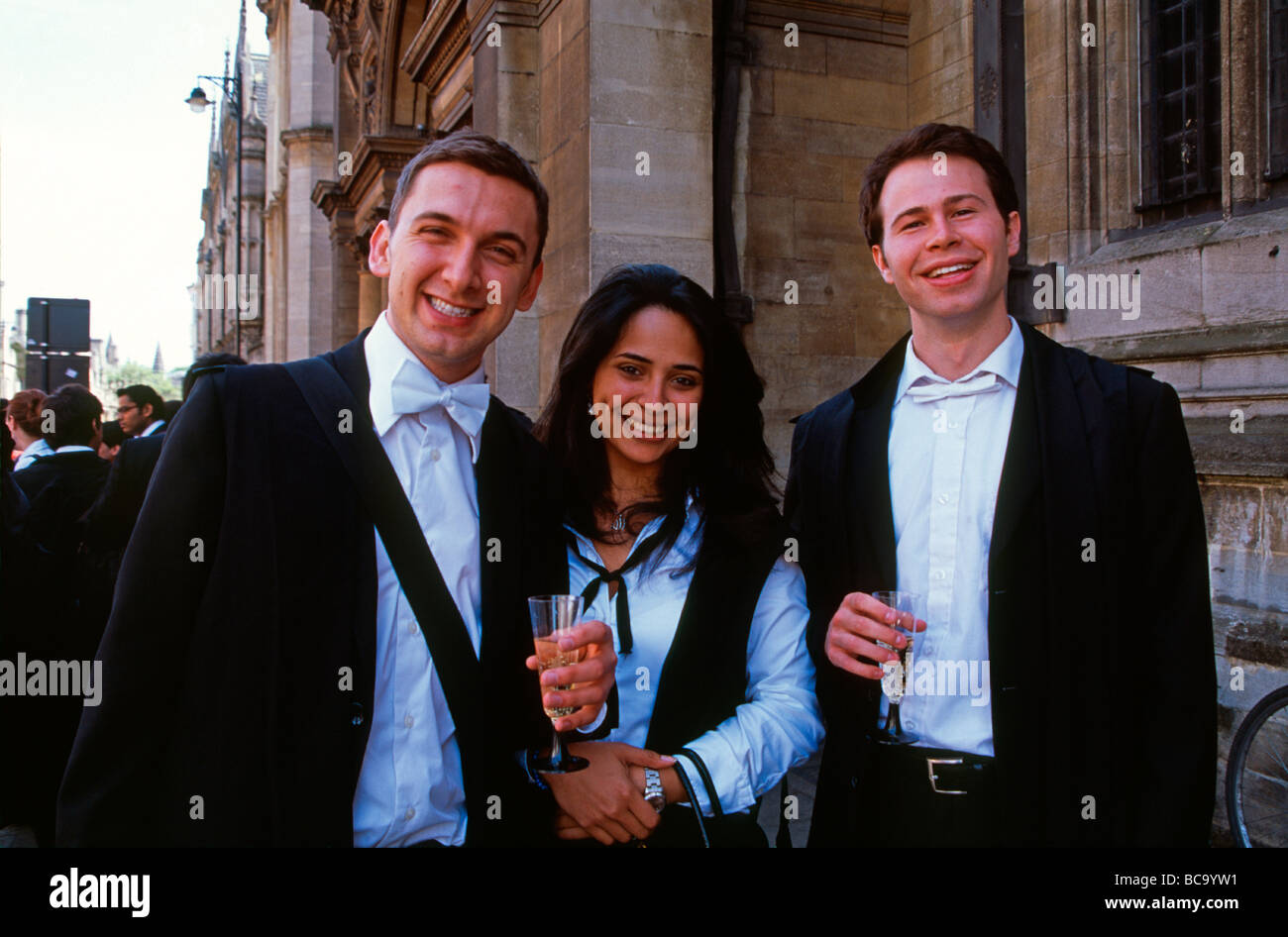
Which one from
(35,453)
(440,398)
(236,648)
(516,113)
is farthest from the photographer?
(516,113)

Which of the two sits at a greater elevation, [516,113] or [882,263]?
[516,113]

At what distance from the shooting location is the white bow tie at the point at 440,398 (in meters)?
1.92

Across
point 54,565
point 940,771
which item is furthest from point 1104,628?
point 54,565

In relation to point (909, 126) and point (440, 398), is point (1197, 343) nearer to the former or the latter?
point (909, 126)

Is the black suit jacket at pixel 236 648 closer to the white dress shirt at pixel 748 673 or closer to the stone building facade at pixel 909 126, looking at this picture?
the white dress shirt at pixel 748 673

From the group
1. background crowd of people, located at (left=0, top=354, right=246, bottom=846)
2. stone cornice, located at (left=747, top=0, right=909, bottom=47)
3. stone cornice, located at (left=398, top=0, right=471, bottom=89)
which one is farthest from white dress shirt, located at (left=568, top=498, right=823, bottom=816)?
stone cornice, located at (left=398, top=0, right=471, bottom=89)

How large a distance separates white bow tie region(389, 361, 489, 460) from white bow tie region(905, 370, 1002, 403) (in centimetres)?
104

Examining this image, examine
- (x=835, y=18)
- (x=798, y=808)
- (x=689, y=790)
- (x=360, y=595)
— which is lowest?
(x=798, y=808)

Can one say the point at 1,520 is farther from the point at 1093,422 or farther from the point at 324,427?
the point at 1093,422

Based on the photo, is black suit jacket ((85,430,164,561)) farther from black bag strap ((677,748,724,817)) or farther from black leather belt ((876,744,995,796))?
black leather belt ((876,744,995,796))

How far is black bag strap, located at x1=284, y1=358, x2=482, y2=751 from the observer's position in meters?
1.84

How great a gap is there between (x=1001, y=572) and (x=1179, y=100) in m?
4.27

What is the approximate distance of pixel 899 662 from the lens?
204 centimetres

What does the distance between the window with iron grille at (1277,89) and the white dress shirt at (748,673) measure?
3.74 m
